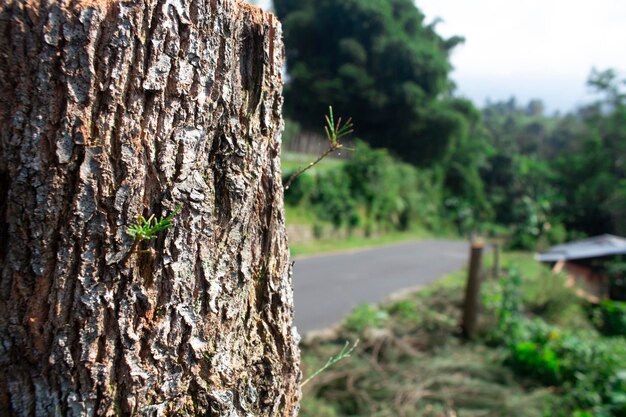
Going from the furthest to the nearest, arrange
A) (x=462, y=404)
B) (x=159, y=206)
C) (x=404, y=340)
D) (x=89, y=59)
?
(x=404, y=340), (x=462, y=404), (x=159, y=206), (x=89, y=59)

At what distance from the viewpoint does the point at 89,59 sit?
1.22 metres

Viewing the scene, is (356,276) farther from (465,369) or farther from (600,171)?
(600,171)

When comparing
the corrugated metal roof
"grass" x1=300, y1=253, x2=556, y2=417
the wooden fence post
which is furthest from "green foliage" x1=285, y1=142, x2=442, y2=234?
"grass" x1=300, y1=253, x2=556, y2=417

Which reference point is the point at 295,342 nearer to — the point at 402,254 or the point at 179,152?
the point at 179,152

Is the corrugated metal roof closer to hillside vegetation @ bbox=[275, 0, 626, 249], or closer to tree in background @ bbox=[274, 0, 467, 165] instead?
hillside vegetation @ bbox=[275, 0, 626, 249]

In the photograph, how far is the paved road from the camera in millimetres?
9648

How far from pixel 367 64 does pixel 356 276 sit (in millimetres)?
11230

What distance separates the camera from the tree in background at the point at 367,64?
2044 centimetres

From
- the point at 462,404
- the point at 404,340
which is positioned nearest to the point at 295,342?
the point at 462,404

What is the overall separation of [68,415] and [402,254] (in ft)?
59.9

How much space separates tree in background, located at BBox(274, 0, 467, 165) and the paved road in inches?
204

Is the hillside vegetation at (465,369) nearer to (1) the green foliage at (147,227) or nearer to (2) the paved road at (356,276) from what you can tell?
(2) the paved road at (356,276)

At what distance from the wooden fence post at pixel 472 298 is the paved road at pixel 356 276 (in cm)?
197

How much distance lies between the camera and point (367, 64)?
72.2 ft
